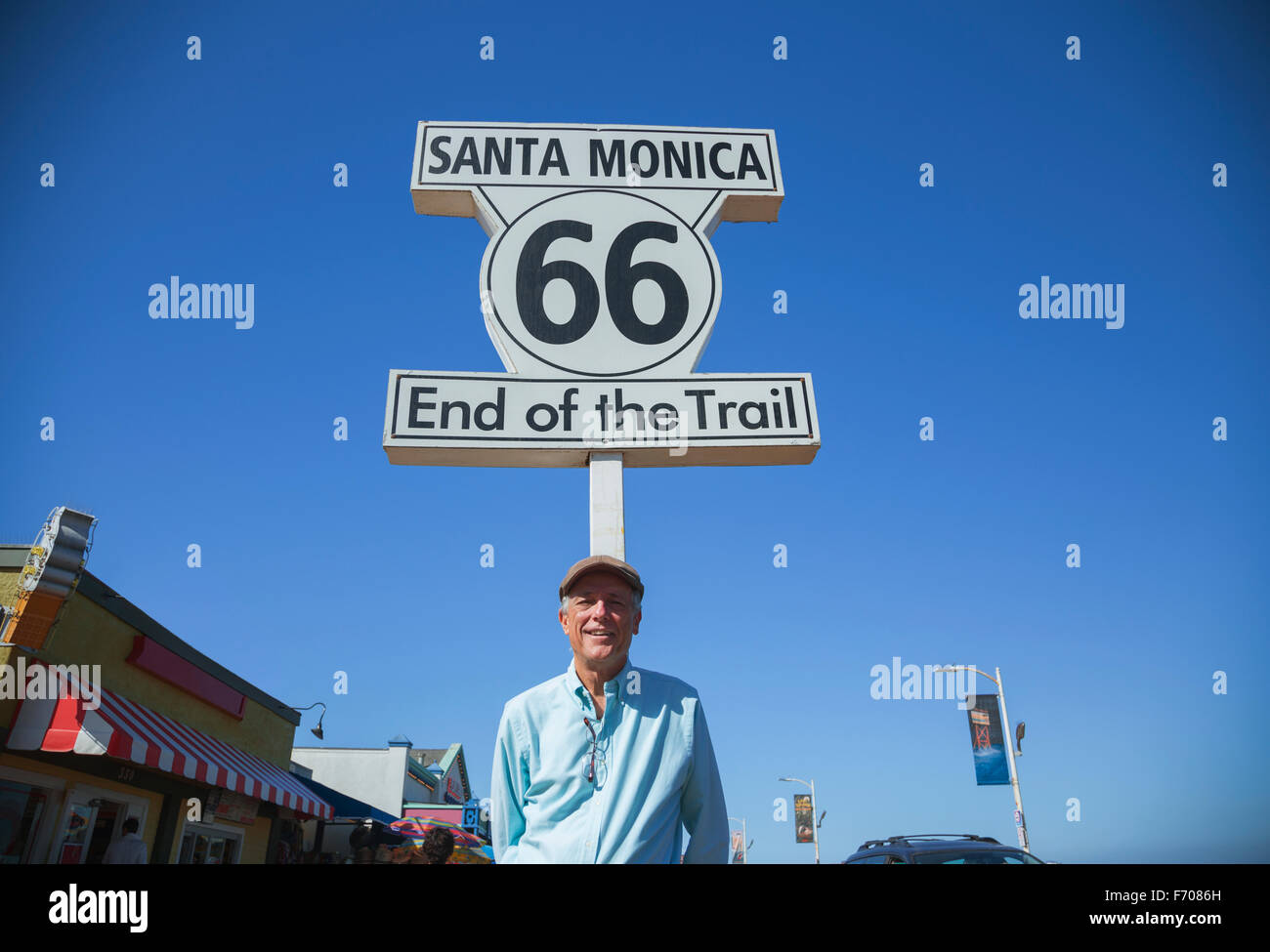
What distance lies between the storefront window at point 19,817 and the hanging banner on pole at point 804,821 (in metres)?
38.7

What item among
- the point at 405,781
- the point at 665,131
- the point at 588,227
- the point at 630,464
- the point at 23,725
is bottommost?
the point at 405,781

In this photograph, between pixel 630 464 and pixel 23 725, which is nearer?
pixel 630 464

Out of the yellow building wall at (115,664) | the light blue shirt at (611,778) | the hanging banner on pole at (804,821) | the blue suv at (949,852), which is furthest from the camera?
the hanging banner on pole at (804,821)

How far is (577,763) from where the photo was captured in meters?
2.16

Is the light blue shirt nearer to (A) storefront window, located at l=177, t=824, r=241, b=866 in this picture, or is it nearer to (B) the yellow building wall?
(B) the yellow building wall

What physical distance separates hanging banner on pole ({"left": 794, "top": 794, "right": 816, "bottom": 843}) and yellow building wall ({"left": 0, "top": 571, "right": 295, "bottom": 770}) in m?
33.4

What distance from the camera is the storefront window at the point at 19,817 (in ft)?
26.5

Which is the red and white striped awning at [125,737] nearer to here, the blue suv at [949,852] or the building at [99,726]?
the building at [99,726]

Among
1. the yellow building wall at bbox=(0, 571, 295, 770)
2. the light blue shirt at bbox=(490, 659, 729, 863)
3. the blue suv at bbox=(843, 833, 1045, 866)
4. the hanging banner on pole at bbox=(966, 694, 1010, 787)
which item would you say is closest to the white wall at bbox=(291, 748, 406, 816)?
the yellow building wall at bbox=(0, 571, 295, 770)

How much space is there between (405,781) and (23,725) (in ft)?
84.8

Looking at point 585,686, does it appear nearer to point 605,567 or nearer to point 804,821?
point 605,567
